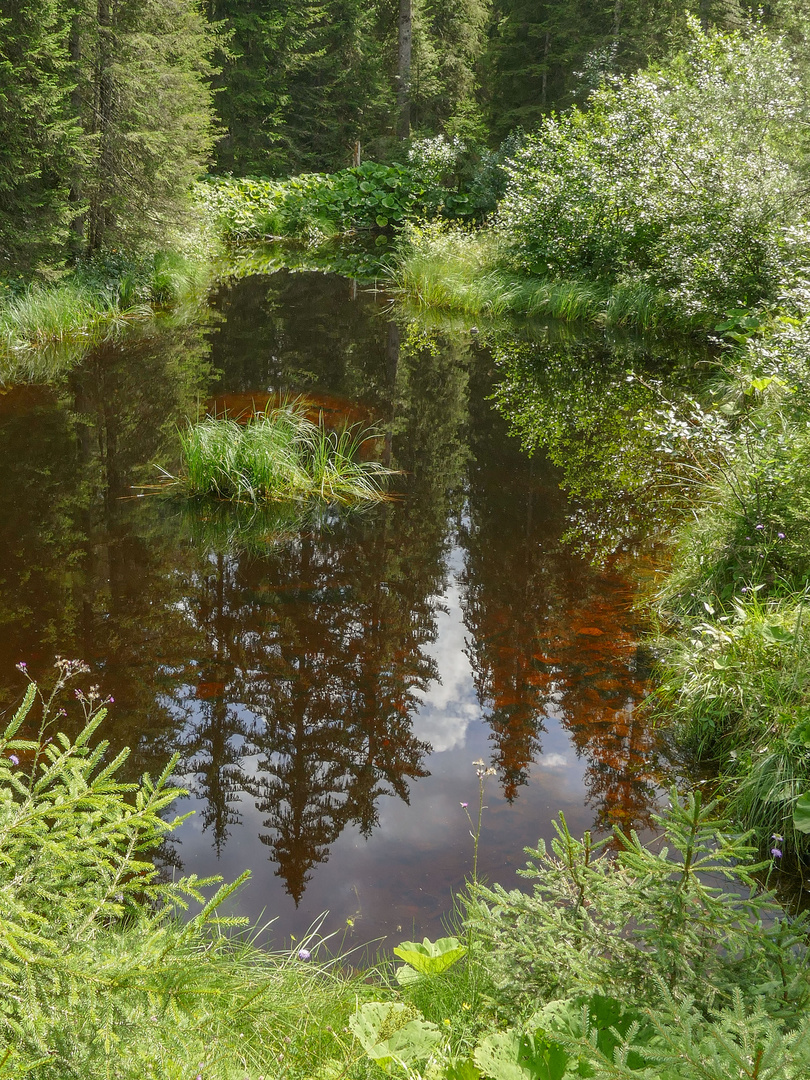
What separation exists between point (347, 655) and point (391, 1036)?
7.94 ft

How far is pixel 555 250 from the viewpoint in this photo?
1286cm

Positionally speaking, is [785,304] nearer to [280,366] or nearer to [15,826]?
[280,366]

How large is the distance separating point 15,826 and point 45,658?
2.58 meters

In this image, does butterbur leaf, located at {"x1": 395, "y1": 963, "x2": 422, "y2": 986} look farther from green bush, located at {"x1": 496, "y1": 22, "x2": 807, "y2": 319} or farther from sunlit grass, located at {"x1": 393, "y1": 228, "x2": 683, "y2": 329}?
sunlit grass, located at {"x1": 393, "y1": 228, "x2": 683, "y2": 329}

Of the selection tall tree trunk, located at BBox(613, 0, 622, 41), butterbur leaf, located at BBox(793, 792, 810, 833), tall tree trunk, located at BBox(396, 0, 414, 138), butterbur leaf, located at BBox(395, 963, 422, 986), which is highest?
tall tree trunk, located at BBox(613, 0, 622, 41)

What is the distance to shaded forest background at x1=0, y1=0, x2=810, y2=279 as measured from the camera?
32.3 feet

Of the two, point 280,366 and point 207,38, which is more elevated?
point 207,38

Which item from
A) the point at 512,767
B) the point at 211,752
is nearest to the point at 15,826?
the point at 211,752

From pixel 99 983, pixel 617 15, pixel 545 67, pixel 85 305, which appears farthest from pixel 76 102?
pixel 617 15

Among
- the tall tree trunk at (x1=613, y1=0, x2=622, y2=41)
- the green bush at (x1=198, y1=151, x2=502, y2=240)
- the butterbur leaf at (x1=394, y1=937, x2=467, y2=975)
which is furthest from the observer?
the tall tree trunk at (x1=613, y1=0, x2=622, y2=41)

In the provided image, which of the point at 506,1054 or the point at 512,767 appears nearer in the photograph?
the point at 506,1054

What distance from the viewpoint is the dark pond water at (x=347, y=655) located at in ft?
9.61

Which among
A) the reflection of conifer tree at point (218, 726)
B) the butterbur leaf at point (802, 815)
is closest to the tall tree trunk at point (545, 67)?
the reflection of conifer tree at point (218, 726)

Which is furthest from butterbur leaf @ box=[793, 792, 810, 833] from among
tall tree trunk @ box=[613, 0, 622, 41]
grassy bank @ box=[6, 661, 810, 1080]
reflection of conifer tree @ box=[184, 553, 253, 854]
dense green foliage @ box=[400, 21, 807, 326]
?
tall tree trunk @ box=[613, 0, 622, 41]
